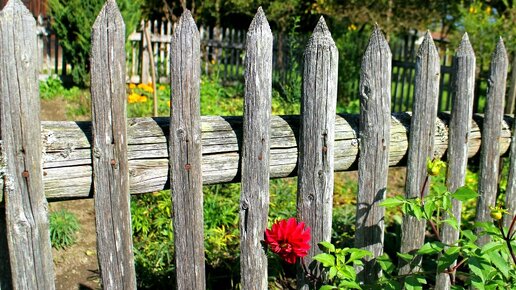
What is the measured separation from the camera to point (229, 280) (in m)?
3.19

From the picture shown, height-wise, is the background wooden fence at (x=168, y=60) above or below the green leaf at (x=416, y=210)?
above

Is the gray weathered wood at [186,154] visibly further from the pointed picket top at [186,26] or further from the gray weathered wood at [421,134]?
the gray weathered wood at [421,134]

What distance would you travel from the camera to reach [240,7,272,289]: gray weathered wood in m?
2.03

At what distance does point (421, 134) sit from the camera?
2.52m

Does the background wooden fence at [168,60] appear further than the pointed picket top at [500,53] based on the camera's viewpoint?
Yes

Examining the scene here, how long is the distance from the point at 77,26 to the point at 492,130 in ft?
23.5

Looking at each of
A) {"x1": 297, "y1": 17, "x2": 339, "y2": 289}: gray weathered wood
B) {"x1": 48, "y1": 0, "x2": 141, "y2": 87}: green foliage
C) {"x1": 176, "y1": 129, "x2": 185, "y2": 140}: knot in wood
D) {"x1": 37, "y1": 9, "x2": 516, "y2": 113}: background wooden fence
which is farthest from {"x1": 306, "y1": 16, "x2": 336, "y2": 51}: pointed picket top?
{"x1": 48, "y1": 0, "x2": 141, "y2": 87}: green foliage

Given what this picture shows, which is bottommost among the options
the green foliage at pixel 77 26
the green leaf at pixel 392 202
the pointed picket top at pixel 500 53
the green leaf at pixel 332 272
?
the green leaf at pixel 332 272

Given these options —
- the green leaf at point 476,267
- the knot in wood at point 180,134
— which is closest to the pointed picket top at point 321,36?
the knot in wood at point 180,134

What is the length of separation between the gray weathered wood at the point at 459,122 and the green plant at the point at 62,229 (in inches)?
→ 86.5

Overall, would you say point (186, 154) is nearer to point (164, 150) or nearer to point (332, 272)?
point (164, 150)

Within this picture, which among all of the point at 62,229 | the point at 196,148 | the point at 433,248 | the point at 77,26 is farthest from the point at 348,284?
the point at 77,26

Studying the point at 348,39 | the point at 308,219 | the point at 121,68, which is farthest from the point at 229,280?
the point at 348,39

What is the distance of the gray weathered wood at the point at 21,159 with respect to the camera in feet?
5.55
